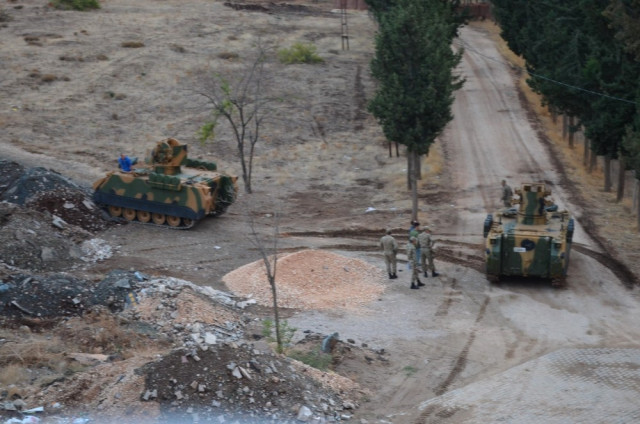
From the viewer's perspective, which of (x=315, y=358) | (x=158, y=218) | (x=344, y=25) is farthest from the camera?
(x=344, y=25)

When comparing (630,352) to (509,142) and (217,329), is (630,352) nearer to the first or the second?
(217,329)

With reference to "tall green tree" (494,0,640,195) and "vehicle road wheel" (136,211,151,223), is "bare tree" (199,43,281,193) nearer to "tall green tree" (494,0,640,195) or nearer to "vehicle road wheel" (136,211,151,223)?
"vehicle road wheel" (136,211,151,223)

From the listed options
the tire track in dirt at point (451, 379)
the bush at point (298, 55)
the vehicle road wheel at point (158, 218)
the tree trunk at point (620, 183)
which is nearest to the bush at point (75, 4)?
the bush at point (298, 55)

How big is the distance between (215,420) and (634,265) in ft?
49.6

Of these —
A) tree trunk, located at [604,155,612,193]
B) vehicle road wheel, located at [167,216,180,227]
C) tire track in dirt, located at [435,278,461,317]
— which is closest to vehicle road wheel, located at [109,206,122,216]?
vehicle road wheel, located at [167,216,180,227]

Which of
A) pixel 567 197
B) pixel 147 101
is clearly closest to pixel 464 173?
pixel 567 197

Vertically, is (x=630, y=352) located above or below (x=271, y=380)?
below

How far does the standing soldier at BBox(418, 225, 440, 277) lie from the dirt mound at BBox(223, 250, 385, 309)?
1221 mm

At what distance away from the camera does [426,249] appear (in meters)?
25.1

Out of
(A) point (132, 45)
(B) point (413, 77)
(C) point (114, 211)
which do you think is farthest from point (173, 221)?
(A) point (132, 45)

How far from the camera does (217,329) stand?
68.3 feet

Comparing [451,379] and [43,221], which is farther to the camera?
[43,221]

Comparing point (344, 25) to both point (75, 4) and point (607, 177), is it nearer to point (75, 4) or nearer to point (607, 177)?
point (75, 4)

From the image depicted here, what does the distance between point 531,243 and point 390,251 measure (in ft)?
11.8
